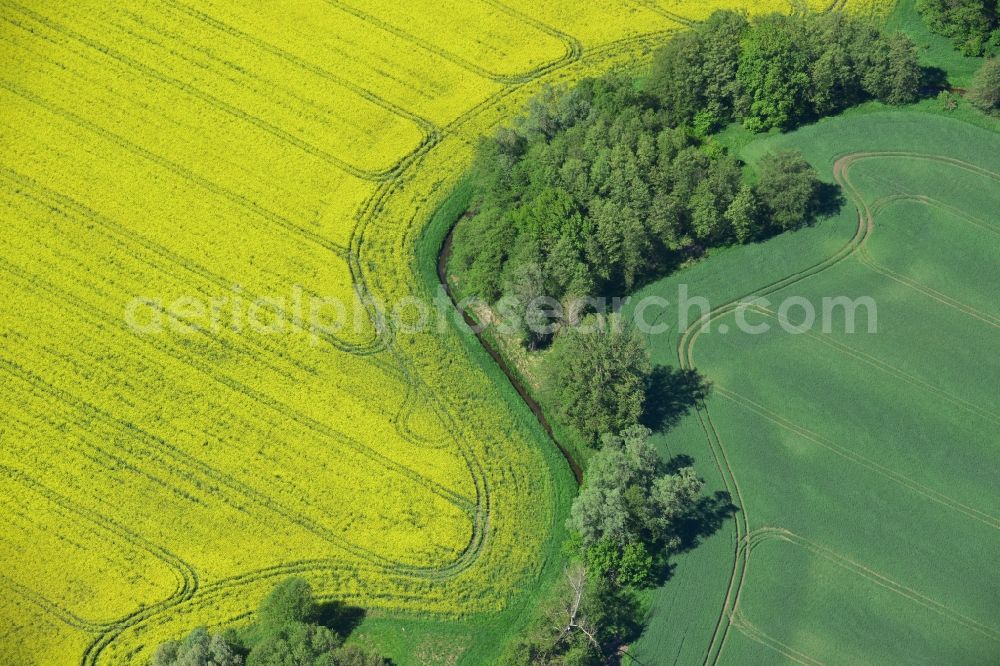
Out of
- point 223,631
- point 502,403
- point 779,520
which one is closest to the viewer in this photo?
point 223,631

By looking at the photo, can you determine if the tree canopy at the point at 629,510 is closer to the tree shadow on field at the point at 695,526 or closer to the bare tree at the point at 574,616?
the tree shadow on field at the point at 695,526

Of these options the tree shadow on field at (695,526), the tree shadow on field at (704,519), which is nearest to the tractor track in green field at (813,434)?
the tree shadow on field at (704,519)

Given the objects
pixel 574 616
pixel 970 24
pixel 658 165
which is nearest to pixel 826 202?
pixel 658 165

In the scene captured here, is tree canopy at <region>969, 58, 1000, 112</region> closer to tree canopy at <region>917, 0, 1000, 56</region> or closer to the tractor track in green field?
tree canopy at <region>917, 0, 1000, 56</region>

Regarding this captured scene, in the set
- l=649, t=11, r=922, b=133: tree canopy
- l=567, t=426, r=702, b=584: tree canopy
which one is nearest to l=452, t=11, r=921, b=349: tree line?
l=649, t=11, r=922, b=133: tree canopy

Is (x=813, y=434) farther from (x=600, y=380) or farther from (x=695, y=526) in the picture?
(x=600, y=380)

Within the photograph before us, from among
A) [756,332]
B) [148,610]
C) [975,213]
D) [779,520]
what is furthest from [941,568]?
[148,610]

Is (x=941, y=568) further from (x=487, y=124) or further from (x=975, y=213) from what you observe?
(x=487, y=124)
